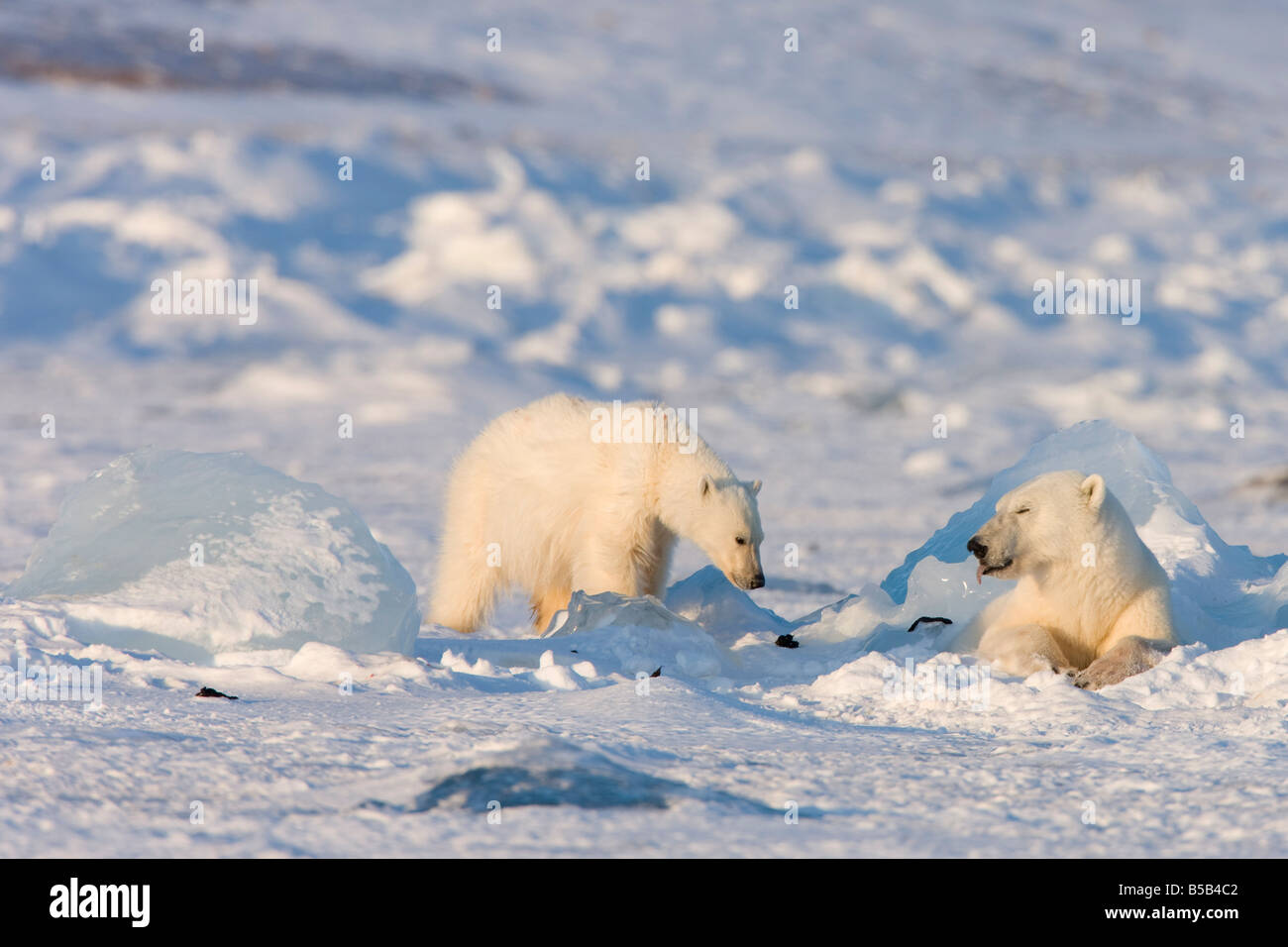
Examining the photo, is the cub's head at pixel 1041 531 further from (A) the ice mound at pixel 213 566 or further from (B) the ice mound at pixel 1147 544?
(A) the ice mound at pixel 213 566

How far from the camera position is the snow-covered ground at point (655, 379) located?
120 inches

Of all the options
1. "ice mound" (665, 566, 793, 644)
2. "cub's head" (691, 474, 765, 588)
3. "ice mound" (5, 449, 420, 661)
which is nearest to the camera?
"ice mound" (5, 449, 420, 661)

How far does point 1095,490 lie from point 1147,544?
1645 millimetres

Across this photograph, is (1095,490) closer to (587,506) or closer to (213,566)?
(587,506)

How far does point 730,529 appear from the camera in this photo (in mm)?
5203

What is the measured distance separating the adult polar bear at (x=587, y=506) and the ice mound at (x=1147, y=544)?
0.45 meters

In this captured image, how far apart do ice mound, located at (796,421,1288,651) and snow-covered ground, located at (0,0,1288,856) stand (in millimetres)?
23

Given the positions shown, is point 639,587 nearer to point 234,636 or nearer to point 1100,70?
point 234,636

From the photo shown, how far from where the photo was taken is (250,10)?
2319cm

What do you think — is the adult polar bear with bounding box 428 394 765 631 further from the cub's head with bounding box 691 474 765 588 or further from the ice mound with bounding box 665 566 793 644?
the ice mound with bounding box 665 566 793 644

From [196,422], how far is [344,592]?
25.8 ft

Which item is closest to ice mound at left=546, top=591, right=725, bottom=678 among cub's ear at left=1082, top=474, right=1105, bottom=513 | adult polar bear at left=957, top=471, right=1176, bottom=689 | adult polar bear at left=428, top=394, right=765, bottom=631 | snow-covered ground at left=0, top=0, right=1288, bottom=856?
snow-covered ground at left=0, top=0, right=1288, bottom=856

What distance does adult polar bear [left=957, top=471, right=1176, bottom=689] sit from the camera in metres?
4.24

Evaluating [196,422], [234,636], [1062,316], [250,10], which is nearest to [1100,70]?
[1062,316]
